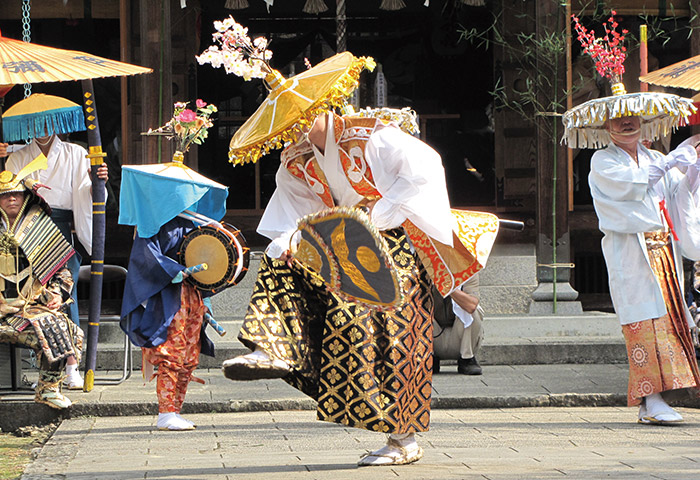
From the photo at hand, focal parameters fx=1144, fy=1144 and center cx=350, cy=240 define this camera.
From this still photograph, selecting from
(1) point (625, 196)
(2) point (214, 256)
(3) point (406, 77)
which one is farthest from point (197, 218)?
(3) point (406, 77)

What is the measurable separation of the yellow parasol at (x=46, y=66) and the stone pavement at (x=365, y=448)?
212cm

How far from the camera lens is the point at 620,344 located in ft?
→ 31.3

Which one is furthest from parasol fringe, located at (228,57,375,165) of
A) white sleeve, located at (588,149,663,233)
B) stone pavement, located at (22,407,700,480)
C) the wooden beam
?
the wooden beam

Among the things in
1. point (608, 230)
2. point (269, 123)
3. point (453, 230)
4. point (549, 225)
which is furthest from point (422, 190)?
point (549, 225)

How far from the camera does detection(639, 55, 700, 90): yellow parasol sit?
291 inches

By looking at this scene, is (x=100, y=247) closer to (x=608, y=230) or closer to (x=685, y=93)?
(x=608, y=230)

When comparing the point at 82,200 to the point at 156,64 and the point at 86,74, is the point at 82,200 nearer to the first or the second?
the point at 86,74

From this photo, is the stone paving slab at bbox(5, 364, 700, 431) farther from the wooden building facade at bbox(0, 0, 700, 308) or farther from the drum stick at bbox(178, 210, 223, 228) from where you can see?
the wooden building facade at bbox(0, 0, 700, 308)

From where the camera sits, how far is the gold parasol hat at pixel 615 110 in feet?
22.8

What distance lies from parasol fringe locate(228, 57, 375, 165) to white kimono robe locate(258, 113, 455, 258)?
0.18m

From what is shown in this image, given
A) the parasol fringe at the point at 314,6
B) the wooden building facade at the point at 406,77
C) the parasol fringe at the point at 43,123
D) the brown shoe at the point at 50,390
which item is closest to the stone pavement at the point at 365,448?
the brown shoe at the point at 50,390

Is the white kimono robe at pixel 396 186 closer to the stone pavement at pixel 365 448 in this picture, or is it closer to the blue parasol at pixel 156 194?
the stone pavement at pixel 365 448

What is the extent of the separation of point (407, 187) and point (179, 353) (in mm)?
2420

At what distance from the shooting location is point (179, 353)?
707 centimetres
